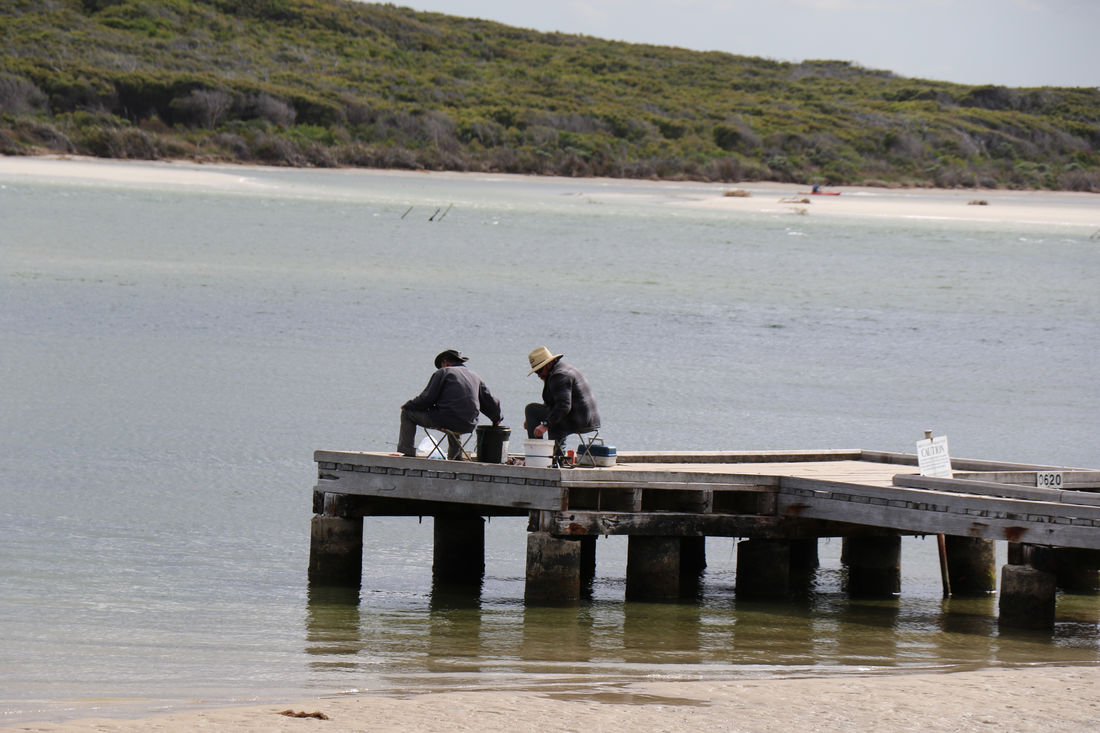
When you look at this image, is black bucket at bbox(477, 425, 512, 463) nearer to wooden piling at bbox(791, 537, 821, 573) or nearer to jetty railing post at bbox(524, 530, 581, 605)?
jetty railing post at bbox(524, 530, 581, 605)

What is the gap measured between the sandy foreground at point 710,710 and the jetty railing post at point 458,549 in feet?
11.5

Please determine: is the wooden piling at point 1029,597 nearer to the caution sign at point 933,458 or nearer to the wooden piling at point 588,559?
the caution sign at point 933,458

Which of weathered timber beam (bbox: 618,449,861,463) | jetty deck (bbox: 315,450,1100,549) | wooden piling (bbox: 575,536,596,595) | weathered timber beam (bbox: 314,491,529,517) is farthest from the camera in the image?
A: wooden piling (bbox: 575,536,596,595)

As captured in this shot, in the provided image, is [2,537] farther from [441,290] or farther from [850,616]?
[441,290]

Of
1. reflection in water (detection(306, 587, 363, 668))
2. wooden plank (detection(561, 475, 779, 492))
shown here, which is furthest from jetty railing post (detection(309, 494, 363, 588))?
wooden plank (detection(561, 475, 779, 492))

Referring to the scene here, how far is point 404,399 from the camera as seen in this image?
2150 centimetres

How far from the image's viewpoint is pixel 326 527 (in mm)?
11789

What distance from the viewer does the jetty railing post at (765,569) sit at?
39.6 feet

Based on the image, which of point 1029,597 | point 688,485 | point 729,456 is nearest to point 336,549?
point 688,485

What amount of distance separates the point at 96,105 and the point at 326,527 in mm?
57788

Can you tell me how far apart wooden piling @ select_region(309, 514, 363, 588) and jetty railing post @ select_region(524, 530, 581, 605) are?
1304 mm

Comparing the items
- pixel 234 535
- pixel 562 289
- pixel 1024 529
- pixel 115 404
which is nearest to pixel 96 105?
pixel 562 289

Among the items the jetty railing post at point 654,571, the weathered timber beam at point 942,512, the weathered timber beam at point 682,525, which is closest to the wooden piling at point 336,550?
the weathered timber beam at point 682,525

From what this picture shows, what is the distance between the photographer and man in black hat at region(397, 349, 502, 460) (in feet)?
36.7
